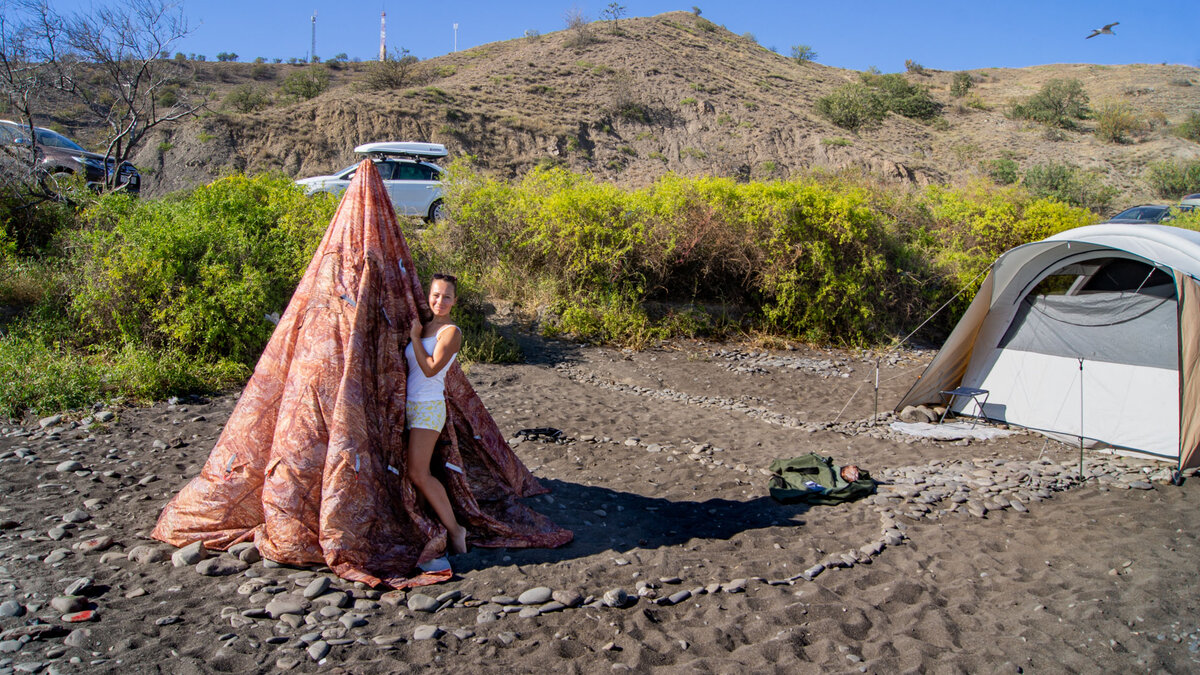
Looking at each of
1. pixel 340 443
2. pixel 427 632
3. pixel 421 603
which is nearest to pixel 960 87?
pixel 340 443

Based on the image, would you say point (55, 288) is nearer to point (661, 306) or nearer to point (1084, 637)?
point (661, 306)

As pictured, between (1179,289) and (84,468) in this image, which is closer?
(84,468)

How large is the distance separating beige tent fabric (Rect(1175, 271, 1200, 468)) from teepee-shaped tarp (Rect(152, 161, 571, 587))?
5410 mm

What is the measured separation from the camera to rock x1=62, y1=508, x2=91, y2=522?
416 cm

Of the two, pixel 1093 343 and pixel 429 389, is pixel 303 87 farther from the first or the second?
pixel 429 389

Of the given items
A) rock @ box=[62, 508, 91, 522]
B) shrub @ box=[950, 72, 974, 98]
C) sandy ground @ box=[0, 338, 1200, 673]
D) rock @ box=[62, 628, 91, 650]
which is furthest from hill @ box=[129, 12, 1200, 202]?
rock @ box=[62, 628, 91, 650]

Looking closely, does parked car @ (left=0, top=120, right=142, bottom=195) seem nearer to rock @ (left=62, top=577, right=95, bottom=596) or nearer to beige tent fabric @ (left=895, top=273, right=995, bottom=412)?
rock @ (left=62, top=577, right=95, bottom=596)

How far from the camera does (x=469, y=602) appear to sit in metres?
3.49

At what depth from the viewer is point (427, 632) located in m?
3.17

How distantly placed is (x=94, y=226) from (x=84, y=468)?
15.6ft

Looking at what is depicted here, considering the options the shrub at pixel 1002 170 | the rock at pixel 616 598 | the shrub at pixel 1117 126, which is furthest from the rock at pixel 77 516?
the shrub at pixel 1117 126

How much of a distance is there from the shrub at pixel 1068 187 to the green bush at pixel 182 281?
925 inches

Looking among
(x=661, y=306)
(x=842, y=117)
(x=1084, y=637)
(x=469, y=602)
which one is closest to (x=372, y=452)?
(x=469, y=602)

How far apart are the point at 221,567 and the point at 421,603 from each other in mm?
1042
